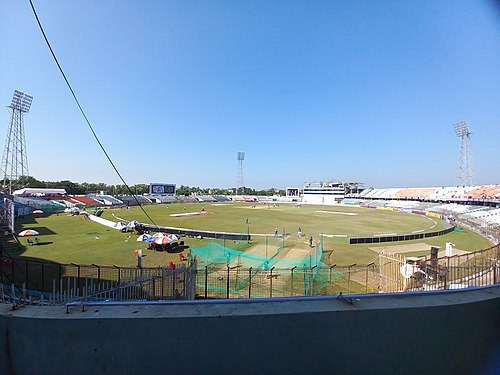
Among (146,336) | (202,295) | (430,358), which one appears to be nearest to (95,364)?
(146,336)

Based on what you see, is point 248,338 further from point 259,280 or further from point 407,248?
point 407,248

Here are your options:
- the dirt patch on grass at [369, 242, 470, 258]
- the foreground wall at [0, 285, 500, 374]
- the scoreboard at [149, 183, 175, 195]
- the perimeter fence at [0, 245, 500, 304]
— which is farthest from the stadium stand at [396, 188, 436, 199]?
the foreground wall at [0, 285, 500, 374]

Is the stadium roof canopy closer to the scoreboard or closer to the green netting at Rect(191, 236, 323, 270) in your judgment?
the scoreboard

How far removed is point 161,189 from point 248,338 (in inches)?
3850

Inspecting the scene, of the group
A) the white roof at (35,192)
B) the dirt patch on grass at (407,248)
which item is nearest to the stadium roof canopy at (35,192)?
the white roof at (35,192)

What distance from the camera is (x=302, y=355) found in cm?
183

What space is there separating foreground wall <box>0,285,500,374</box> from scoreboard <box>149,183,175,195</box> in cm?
9502

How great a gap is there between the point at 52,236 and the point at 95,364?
28.2 meters

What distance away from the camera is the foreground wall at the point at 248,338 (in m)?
1.69

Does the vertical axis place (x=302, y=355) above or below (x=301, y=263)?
above

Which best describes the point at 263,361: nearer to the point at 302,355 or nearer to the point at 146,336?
the point at 302,355

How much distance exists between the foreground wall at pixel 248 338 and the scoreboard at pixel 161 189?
312ft

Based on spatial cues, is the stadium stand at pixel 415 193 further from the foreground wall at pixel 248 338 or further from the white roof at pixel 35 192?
the white roof at pixel 35 192

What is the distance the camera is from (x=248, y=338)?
178cm
